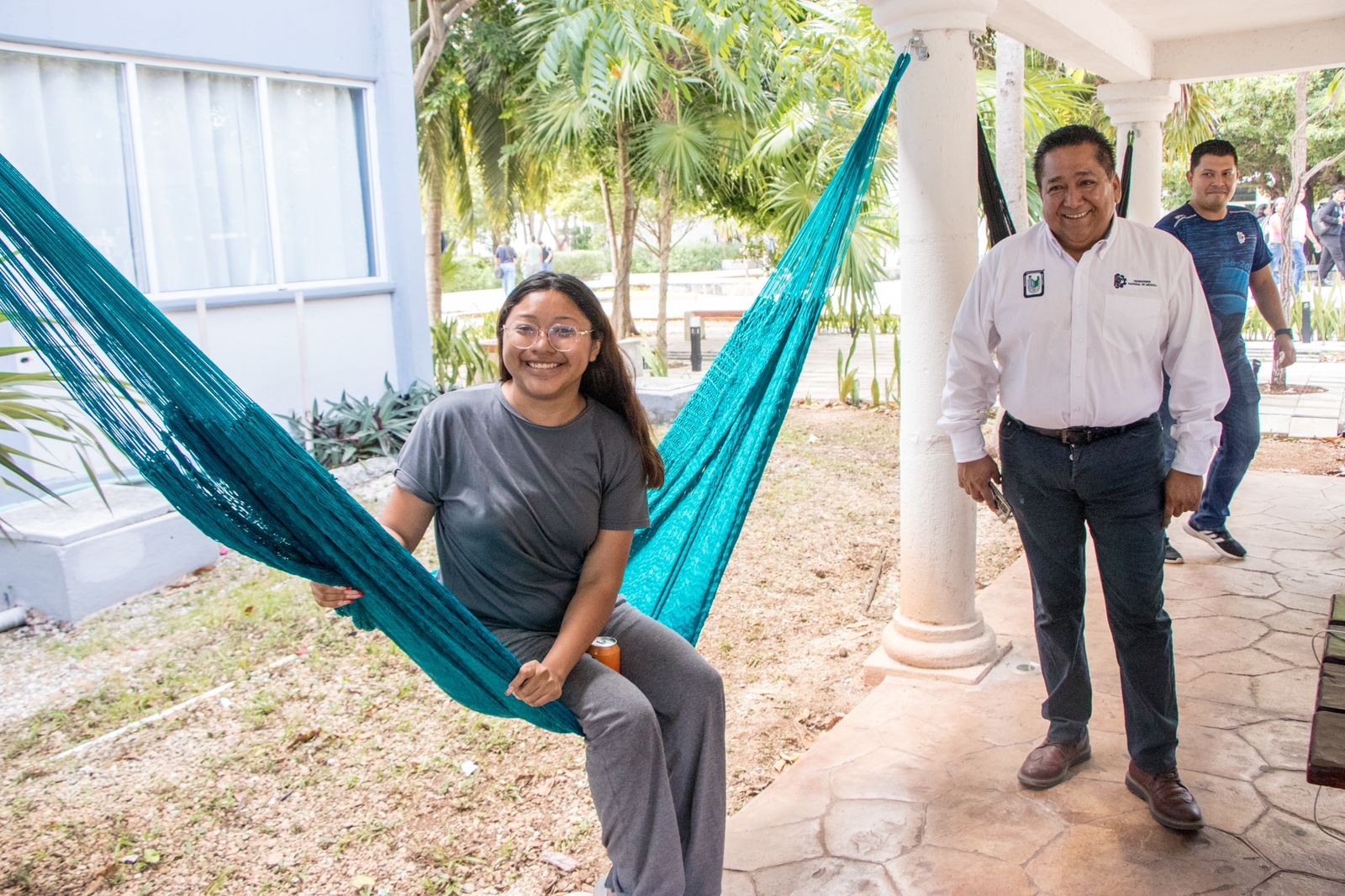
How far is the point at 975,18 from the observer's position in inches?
108

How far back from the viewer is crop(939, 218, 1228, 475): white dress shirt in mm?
2064

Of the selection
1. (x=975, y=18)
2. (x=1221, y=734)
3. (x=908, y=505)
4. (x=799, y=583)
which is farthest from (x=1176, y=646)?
(x=975, y=18)

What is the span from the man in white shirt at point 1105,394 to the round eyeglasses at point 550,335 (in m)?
0.82

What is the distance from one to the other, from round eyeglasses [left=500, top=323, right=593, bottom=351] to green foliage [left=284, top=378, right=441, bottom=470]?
3838 mm

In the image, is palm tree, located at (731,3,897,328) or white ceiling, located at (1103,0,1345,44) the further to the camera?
palm tree, located at (731,3,897,328)

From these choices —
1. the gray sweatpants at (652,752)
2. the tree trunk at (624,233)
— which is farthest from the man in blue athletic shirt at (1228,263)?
the tree trunk at (624,233)

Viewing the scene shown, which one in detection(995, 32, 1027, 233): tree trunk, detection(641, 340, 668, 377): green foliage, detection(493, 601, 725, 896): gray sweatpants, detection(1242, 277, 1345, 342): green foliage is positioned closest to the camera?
detection(493, 601, 725, 896): gray sweatpants

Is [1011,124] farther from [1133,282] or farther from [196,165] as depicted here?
[196,165]

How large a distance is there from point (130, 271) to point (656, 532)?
4250 millimetres

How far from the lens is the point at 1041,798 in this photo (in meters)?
2.32

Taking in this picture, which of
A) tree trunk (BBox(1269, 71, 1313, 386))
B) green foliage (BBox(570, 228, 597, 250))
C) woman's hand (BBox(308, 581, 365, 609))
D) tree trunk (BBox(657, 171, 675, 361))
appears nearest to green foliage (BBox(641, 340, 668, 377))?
tree trunk (BBox(657, 171, 675, 361))

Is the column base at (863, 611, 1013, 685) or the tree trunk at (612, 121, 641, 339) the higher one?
the tree trunk at (612, 121, 641, 339)

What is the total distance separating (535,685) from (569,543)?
271mm

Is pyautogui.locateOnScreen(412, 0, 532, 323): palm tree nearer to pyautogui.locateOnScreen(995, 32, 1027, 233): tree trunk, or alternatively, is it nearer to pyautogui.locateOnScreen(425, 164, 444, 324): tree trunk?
pyautogui.locateOnScreen(425, 164, 444, 324): tree trunk
